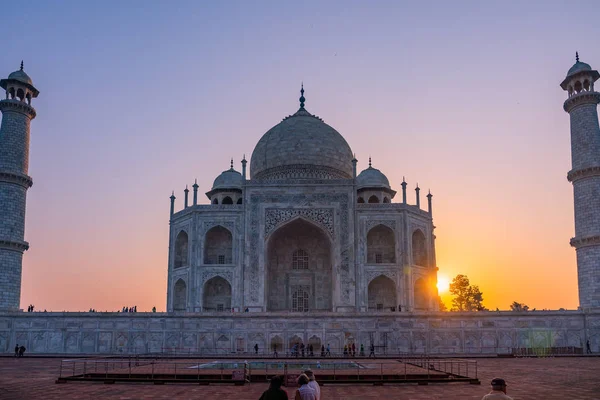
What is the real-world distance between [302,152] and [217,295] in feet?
33.1

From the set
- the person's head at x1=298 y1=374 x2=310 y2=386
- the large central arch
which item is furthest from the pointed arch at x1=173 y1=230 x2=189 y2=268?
the person's head at x1=298 y1=374 x2=310 y2=386

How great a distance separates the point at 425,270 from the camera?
35.2 meters

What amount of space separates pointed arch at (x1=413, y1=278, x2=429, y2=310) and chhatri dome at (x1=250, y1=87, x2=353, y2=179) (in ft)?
27.8

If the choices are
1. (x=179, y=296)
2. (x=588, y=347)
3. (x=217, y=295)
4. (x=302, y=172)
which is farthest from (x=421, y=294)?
(x=179, y=296)

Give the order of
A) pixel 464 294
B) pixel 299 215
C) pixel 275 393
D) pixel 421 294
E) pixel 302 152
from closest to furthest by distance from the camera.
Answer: pixel 275 393 → pixel 299 215 → pixel 421 294 → pixel 302 152 → pixel 464 294

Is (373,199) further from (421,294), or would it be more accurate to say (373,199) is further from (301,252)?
(421,294)

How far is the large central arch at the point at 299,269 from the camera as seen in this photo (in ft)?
115

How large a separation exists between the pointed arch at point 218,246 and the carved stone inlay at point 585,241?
17121 mm

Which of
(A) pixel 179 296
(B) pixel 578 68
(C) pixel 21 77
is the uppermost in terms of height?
(B) pixel 578 68

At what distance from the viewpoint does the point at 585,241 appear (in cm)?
2864

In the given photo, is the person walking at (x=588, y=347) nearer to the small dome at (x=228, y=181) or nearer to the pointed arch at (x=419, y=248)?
the pointed arch at (x=419, y=248)

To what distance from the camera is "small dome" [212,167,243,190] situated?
130ft

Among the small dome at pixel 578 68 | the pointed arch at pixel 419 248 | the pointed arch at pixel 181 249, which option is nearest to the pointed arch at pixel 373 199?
the pointed arch at pixel 419 248

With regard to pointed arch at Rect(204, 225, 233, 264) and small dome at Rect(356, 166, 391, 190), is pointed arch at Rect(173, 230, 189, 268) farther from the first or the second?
small dome at Rect(356, 166, 391, 190)
